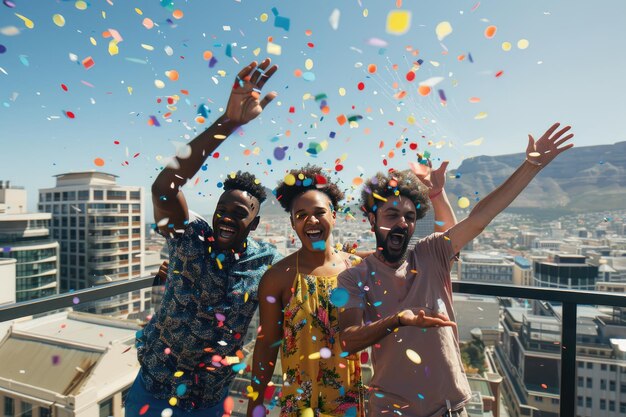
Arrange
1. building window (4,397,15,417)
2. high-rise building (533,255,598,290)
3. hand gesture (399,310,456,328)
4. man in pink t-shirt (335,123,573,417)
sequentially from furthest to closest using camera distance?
high-rise building (533,255,598,290), building window (4,397,15,417), man in pink t-shirt (335,123,573,417), hand gesture (399,310,456,328)

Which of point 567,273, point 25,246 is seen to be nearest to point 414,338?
point 567,273

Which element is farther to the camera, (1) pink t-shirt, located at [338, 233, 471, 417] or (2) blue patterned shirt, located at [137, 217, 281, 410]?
(2) blue patterned shirt, located at [137, 217, 281, 410]

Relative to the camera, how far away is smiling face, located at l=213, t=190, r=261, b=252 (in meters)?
1.55

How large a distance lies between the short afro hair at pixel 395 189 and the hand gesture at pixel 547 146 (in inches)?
17.2

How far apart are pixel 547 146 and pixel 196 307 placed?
160 cm

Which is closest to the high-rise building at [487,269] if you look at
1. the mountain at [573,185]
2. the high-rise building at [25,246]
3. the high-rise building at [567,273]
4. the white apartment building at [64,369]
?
the high-rise building at [567,273]

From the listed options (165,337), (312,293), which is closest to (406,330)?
(312,293)

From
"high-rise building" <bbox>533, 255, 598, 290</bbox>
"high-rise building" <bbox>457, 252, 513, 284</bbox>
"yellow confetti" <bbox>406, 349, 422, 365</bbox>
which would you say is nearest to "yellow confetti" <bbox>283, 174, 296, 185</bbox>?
"yellow confetti" <bbox>406, 349, 422, 365</bbox>

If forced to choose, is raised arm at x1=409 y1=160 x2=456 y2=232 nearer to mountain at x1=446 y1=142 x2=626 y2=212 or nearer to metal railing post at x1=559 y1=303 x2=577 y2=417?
metal railing post at x1=559 y1=303 x2=577 y2=417

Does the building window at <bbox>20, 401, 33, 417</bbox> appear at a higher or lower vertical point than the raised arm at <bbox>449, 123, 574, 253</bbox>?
lower

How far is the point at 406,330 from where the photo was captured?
4.47ft

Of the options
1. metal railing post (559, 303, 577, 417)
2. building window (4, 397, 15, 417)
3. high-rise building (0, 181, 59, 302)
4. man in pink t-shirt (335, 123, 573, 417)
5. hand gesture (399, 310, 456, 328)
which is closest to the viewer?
hand gesture (399, 310, 456, 328)

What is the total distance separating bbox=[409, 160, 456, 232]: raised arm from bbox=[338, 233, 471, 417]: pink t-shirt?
0.16 metres

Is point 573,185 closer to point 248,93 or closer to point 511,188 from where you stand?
point 511,188
